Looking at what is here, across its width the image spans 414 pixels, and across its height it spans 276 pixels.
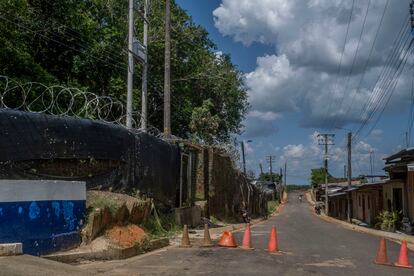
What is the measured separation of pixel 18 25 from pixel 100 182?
13227 millimetres

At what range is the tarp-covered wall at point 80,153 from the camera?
40.2ft

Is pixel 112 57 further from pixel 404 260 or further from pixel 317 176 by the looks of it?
pixel 317 176

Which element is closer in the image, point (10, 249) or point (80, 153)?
point (10, 249)

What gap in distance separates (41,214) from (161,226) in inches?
289

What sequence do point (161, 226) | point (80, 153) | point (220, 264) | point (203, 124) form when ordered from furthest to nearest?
point (203, 124) → point (161, 226) → point (80, 153) → point (220, 264)

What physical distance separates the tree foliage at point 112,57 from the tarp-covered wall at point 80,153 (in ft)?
27.8

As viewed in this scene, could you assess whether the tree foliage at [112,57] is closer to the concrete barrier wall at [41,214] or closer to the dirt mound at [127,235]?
the dirt mound at [127,235]

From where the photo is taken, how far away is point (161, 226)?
18172mm

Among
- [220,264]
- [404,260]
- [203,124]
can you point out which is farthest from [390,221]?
[220,264]

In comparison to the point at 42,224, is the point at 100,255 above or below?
below

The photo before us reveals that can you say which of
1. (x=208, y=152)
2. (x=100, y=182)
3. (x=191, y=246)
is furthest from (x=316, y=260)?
(x=208, y=152)

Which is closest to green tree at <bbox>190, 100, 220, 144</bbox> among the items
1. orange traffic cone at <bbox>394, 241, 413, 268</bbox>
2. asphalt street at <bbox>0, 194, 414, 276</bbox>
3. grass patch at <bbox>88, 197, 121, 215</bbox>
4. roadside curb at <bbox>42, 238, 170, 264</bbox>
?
asphalt street at <bbox>0, 194, 414, 276</bbox>

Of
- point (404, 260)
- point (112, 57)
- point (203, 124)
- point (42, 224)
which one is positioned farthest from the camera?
point (203, 124)

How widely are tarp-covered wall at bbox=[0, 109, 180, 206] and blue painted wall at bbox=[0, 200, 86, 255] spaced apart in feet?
4.57
